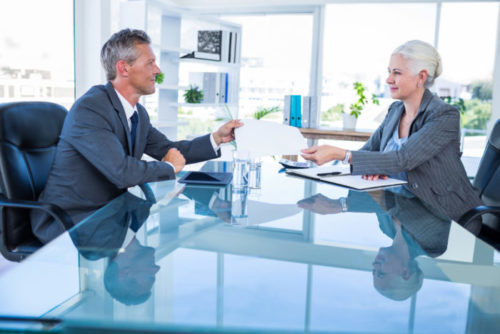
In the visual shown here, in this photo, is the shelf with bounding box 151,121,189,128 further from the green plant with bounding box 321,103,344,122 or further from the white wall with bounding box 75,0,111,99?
the green plant with bounding box 321,103,344,122

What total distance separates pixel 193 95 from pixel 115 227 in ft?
13.0

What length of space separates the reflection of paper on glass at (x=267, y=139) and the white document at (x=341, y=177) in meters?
0.19

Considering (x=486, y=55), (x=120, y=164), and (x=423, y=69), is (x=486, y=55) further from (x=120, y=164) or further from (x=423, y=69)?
(x=120, y=164)

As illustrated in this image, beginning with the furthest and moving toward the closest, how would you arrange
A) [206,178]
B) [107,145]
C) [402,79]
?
[402,79] < [206,178] < [107,145]

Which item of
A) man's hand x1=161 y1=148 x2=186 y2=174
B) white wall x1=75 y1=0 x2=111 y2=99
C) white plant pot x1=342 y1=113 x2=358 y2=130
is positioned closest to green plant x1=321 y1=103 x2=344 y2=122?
white plant pot x1=342 y1=113 x2=358 y2=130

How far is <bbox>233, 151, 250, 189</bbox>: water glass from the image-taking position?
1872 millimetres

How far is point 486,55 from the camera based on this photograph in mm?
5168

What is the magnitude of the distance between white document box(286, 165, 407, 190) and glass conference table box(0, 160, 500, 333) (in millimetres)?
434

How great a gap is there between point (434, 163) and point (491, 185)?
0.31m

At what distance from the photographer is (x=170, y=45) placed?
5008mm

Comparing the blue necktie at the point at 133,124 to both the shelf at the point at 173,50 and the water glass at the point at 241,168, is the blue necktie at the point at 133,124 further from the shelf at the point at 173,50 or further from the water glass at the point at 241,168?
the shelf at the point at 173,50

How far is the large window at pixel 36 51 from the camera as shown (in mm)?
3574

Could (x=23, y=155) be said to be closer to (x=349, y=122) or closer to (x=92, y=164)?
(x=92, y=164)

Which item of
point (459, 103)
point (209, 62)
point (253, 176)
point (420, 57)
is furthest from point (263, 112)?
point (253, 176)
